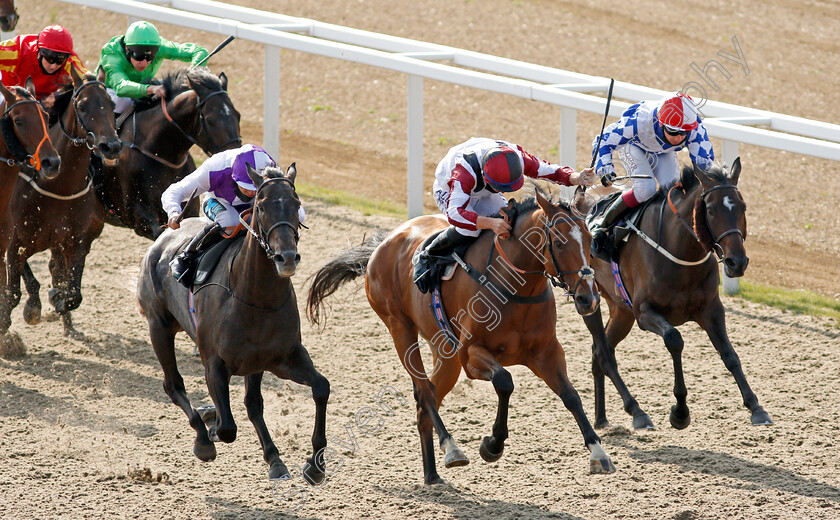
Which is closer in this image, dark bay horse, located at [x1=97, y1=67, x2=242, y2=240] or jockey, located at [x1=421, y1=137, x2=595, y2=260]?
jockey, located at [x1=421, y1=137, x2=595, y2=260]

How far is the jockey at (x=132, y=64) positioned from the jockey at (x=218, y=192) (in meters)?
2.44

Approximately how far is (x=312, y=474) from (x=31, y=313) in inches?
145

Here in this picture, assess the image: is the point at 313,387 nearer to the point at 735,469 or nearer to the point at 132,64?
the point at 735,469

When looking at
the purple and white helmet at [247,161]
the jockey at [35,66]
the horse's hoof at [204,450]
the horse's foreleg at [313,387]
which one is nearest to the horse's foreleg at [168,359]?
the horse's hoof at [204,450]

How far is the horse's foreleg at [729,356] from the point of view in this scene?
5.81 m

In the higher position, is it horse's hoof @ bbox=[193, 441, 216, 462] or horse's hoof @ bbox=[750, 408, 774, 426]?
horse's hoof @ bbox=[750, 408, 774, 426]

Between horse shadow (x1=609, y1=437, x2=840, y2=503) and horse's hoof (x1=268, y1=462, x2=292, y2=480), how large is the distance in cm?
207

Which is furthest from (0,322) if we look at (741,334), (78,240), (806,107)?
(806,107)

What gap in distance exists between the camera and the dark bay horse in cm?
774

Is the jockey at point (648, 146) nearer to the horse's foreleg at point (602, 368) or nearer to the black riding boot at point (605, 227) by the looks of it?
the black riding boot at point (605, 227)

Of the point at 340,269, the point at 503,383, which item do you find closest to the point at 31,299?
the point at 340,269

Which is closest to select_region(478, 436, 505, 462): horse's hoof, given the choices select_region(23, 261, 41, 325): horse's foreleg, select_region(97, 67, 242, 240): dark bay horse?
select_region(97, 67, 242, 240): dark bay horse

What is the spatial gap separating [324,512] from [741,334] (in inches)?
Result: 154

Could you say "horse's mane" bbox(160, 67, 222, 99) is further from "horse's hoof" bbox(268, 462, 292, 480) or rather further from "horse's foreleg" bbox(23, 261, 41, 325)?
"horse's hoof" bbox(268, 462, 292, 480)
